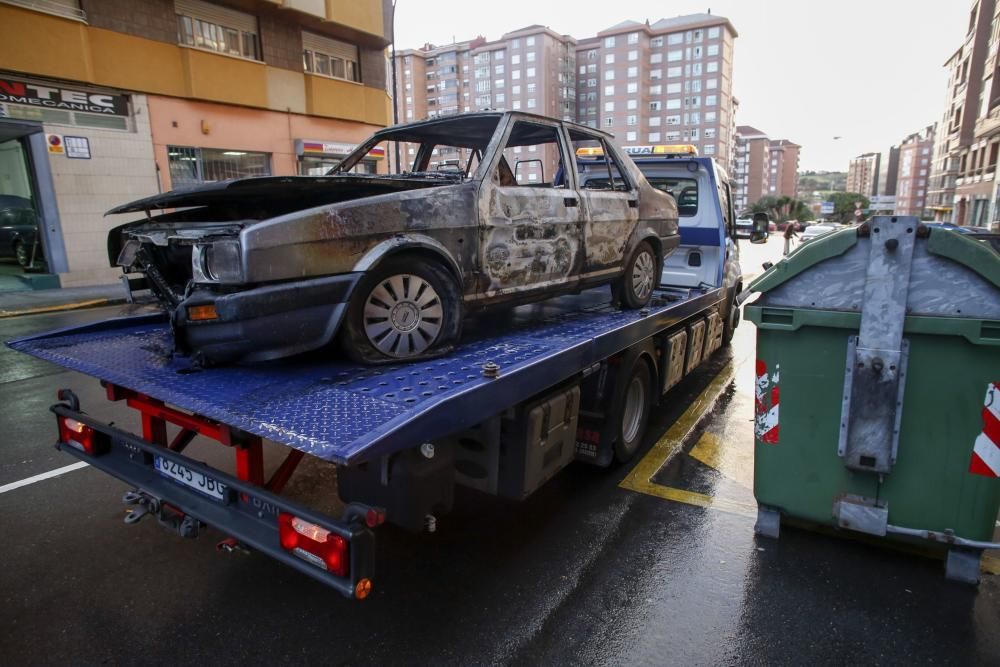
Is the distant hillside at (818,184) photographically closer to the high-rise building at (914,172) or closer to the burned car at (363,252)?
the high-rise building at (914,172)

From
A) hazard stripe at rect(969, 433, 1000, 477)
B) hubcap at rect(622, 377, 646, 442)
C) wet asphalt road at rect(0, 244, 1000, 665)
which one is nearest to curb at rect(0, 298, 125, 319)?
wet asphalt road at rect(0, 244, 1000, 665)

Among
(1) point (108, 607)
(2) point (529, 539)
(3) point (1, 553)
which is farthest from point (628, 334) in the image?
(3) point (1, 553)

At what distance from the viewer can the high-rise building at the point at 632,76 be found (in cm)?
9100

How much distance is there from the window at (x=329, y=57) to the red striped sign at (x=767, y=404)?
58.3ft

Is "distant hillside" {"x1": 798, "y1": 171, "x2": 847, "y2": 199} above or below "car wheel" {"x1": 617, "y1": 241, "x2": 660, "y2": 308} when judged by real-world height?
above

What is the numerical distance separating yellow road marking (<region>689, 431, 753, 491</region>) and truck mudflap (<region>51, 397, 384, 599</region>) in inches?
124

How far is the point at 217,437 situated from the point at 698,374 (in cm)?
591

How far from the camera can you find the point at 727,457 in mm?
4793

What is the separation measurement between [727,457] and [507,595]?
8.39 ft

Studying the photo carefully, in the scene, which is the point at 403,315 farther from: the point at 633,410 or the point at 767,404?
the point at 633,410

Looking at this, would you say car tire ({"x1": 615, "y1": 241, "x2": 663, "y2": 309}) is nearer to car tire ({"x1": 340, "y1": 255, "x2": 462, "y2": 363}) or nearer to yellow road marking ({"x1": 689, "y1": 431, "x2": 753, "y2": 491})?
yellow road marking ({"x1": 689, "y1": 431, "x2": 753, "y2": 491})

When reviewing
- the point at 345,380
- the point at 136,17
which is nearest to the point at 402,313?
the point at 345,380

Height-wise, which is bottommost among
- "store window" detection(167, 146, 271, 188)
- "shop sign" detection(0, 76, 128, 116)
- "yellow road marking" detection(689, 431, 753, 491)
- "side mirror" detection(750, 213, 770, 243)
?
"yellow road marking" detection(689, 431, 753, 491)

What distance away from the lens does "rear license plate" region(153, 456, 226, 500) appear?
2498 mm
